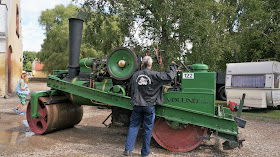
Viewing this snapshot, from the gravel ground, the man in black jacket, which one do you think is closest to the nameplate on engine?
the man in black jacket

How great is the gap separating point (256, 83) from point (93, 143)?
8297 mm

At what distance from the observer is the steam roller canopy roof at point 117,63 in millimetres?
5113

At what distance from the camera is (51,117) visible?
18.9 feet

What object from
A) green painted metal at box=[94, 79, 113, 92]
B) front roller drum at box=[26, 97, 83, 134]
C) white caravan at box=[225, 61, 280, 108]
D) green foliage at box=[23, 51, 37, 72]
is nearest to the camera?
green painted metal at box=[94, 79, 113, 92]

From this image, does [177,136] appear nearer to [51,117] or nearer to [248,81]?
[51,117]

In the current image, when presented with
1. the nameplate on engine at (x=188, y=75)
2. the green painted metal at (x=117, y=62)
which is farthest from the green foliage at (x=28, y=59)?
the nameplate on engine at (x=188, y=75)

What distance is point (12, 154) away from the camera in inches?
174

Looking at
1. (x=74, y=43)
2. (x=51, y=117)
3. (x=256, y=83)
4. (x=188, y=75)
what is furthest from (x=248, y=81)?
(x=51, y=117)

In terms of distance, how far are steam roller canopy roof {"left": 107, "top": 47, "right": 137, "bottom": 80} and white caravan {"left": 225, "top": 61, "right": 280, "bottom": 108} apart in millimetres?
7614

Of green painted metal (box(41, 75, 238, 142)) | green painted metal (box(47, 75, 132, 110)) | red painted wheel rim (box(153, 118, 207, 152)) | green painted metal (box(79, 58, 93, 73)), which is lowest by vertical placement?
red painted wheel rim (box(153, 118, 207, 152))

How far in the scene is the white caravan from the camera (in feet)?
33.8

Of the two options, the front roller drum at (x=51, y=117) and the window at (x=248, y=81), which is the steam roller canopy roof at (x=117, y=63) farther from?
the window at (x=248, y=81)

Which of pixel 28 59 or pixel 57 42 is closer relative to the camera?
pixel 57 42

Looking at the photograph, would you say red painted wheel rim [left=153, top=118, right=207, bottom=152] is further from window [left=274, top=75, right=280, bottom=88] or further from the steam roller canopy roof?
window [left=274, top=75, right=280, bottom=88]
